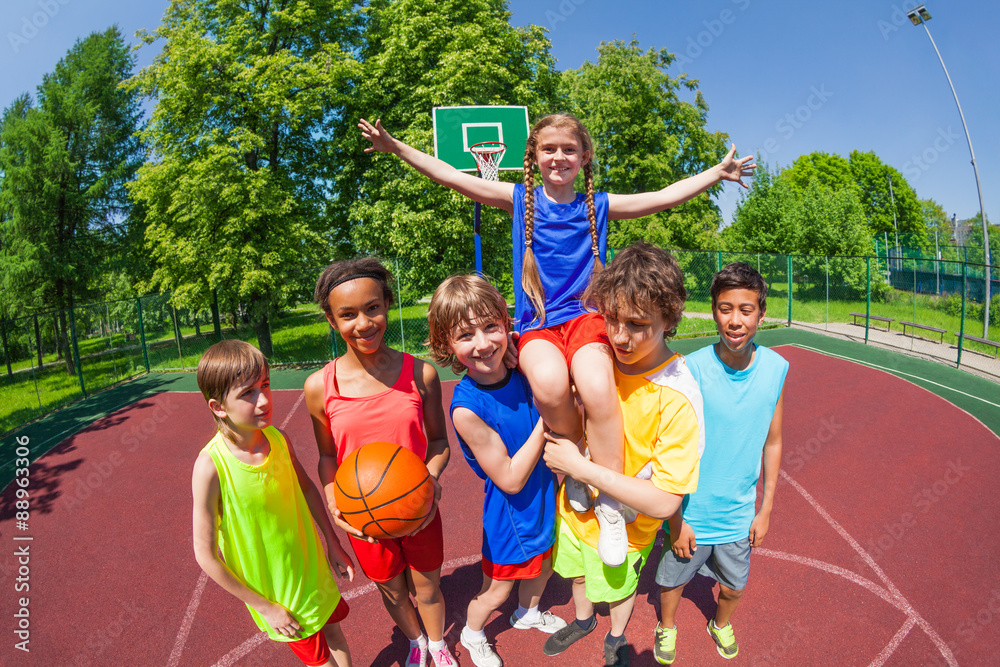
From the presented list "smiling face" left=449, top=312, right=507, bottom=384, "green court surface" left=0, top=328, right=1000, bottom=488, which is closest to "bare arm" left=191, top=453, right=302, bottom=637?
"smiling face" left=449, top=312, right=507, bottom=384

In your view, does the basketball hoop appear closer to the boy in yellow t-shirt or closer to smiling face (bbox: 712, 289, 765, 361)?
smiling face (bbox: 712, 289, 765, 361)

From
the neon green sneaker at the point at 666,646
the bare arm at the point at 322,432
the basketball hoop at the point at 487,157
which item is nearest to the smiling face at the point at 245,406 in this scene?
the bare arm at the point at 322,432

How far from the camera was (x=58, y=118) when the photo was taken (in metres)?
16.3

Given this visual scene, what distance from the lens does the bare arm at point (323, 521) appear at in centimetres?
238

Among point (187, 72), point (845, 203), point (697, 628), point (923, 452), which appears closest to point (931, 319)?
point (845, 203)

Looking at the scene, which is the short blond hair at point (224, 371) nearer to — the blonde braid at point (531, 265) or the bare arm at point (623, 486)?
the blonde braid at point (531, 265)

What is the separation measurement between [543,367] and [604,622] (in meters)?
2.30

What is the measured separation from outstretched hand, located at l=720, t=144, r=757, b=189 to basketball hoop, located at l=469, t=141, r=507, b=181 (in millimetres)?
3731

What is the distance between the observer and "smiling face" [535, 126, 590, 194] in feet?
7.88

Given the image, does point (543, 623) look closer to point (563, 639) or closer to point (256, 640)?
point (563, 639)

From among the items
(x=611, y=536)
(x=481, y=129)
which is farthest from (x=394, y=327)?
(x=611, y=536)

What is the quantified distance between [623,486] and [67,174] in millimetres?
20971

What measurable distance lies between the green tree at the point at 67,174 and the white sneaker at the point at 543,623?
1696 centimetres

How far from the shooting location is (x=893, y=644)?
10.0 ft
